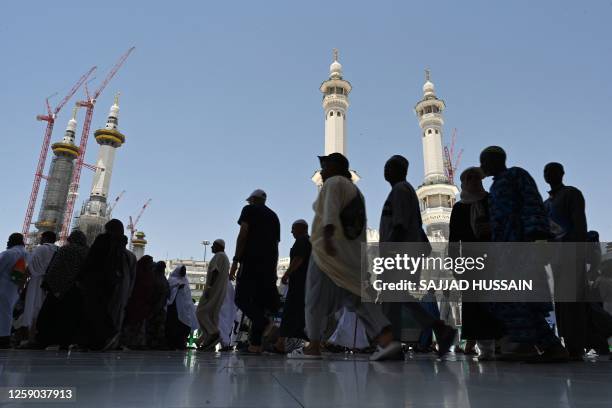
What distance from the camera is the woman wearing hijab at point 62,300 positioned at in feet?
15.4

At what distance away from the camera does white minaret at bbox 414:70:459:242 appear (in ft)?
106

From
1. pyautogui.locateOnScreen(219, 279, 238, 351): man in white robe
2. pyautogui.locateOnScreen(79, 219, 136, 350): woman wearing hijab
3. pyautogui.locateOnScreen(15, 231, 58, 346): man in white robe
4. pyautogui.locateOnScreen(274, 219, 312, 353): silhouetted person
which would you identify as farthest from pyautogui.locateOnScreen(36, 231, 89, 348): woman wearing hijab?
pyautogui.locateOnScreen(219, 279, 238, 351): man in white robe

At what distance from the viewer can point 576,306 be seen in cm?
330

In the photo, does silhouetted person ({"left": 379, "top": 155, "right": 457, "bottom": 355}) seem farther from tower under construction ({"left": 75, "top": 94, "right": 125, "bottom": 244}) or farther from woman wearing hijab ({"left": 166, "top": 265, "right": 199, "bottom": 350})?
tower under construction ({"left": 75, "top": 94, "right": 125, "bottom": 244})

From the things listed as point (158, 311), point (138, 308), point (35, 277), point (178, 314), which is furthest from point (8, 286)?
point (178, 314)

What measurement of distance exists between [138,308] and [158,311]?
46 cm

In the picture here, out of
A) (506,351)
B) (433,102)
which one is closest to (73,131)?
(433,102)

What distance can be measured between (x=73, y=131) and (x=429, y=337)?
223ft

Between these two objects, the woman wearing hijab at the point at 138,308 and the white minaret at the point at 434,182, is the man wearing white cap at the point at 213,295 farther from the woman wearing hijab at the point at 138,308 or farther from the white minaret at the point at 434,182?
the white minaret at the point at 434,182

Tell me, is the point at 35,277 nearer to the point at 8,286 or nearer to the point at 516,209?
the point at 8,286

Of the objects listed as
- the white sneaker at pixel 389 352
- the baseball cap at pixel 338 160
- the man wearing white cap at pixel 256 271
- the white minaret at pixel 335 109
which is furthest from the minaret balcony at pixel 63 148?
the white sneaker at pixel 389 352

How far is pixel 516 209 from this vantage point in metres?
3.12

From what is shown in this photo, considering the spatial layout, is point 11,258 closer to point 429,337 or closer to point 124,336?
point 124,336

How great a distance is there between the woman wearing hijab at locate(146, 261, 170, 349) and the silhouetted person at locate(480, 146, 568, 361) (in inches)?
166
